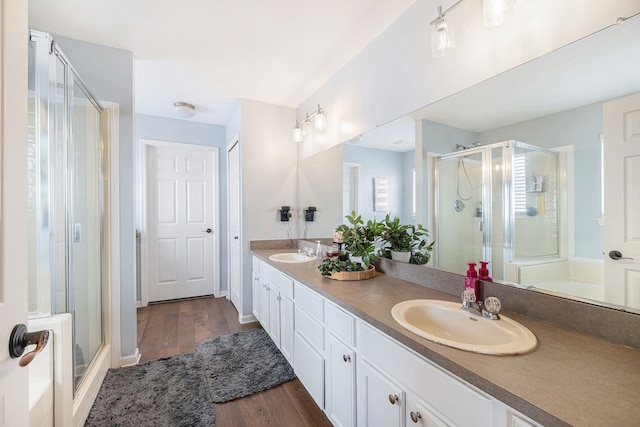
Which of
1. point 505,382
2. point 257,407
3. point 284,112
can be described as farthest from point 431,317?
point 284,112

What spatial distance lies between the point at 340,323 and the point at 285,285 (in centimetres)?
76

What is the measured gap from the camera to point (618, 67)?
0.87 m

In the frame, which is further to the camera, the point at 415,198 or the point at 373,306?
the point at 415,198

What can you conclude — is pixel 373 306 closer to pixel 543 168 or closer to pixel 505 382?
pixel 505 382

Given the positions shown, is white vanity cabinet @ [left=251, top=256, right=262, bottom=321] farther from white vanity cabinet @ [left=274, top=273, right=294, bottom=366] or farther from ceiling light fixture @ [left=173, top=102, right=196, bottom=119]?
ceiling light fixture @ [left=173, top=102, right=196, bottom=119]

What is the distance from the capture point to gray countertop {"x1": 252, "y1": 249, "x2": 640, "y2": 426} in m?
0.56

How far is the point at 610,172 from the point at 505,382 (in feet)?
2.50

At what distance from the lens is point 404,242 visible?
1715 millimetres

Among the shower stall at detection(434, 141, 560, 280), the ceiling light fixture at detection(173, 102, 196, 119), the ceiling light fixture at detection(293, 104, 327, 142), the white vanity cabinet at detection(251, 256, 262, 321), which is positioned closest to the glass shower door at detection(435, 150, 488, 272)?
the shower stall at detection(434, 141, 560, 280)

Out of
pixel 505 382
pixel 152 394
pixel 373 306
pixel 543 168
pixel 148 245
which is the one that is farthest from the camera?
pixel 148 245

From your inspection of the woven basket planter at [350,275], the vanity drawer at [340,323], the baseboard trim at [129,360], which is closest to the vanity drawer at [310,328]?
the vanity drawer at [340,323]

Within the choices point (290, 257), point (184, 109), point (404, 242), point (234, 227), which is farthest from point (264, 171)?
point (404, 242)

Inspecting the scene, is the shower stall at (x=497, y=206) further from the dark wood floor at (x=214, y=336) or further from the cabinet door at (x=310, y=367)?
the dark wood floor at (x=214, y=336)

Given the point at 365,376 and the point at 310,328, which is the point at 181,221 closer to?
the point at 310,328
